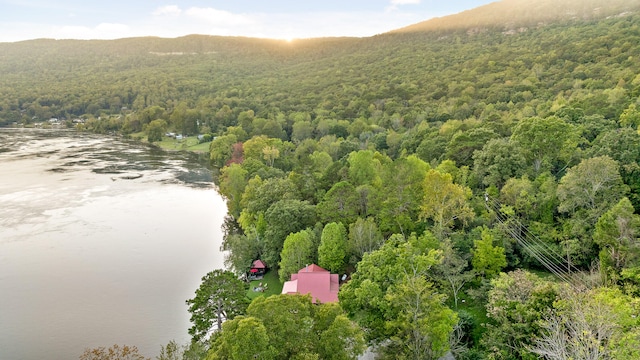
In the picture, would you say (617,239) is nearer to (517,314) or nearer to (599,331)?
(517,314)

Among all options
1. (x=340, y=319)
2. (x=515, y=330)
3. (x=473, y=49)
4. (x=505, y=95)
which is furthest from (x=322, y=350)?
(x=473, y=49)

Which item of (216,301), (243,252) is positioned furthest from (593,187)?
(243,252)

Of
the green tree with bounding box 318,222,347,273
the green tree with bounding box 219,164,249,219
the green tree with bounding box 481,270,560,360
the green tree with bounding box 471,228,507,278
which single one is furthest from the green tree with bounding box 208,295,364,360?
the green tree with bounding box 219,164,249,219

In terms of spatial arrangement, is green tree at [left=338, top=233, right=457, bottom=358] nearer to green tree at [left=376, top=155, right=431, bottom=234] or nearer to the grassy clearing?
green tree at [left=376, top=155, right=431, bottom=234]

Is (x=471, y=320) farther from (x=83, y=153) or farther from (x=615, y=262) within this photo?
(x=83, y=153)

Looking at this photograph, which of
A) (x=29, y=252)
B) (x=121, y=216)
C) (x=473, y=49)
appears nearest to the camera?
(x=29, y=252)

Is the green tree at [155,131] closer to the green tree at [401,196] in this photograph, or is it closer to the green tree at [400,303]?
the green tree at [401,196]
